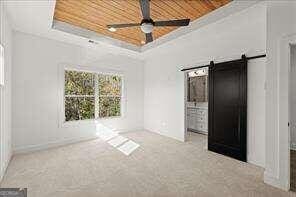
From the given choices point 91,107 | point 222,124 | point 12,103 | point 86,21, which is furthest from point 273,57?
point 12,103

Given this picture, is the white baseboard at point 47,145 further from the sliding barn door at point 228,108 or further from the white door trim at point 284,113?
the white door trim at point 284,113

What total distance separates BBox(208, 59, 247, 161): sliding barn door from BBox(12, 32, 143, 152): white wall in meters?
3.32

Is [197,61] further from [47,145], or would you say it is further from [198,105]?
[47,145]

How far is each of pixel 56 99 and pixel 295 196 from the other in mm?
4856

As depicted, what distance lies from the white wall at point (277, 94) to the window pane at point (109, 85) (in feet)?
14.1

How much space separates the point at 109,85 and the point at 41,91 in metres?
2.00

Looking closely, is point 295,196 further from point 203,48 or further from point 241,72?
point 203,48

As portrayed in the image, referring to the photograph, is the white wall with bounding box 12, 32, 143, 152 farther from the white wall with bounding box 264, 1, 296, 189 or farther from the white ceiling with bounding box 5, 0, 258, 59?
the white wall with bounding box 264, 1, 296, 189

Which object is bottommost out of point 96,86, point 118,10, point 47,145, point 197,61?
point 47,145

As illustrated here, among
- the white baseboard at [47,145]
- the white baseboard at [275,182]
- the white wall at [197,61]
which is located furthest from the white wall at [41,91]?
the white baseboard at [275,182]

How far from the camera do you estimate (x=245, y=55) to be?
130 inches

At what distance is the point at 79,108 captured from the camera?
479 centimetres

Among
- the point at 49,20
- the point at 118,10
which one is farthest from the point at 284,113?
the point at 49,20

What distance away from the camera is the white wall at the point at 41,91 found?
3688 millimetres
